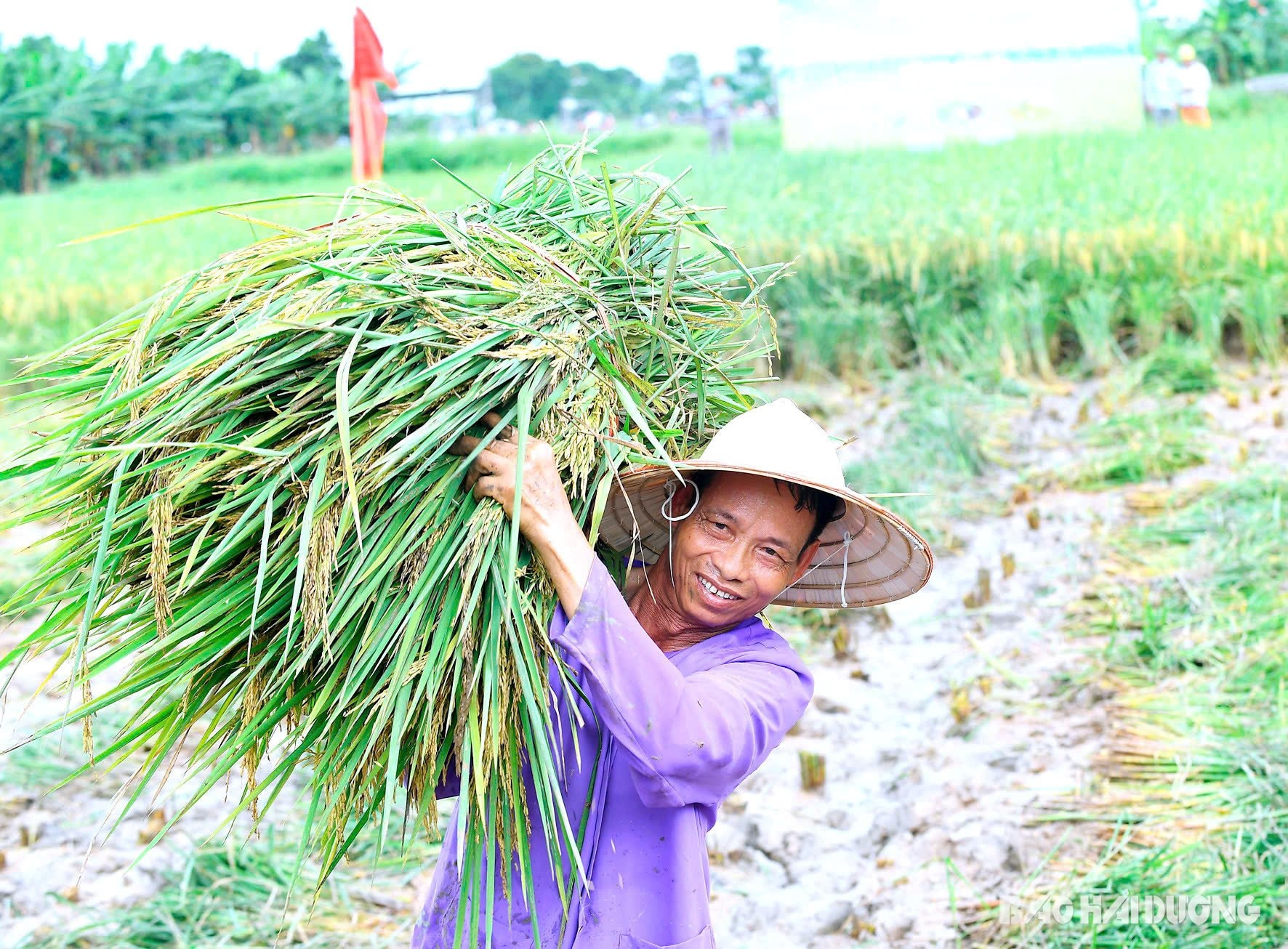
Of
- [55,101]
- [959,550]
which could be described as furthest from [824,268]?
[55,101]

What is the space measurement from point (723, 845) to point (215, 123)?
21863 millimetres

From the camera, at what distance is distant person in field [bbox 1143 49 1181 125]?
525 inches

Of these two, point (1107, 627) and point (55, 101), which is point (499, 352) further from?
point (55, 101)

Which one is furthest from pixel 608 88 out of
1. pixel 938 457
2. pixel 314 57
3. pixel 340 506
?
pixel 340 506

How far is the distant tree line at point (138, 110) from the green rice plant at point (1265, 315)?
1843 centimetres

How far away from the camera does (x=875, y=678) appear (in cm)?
398

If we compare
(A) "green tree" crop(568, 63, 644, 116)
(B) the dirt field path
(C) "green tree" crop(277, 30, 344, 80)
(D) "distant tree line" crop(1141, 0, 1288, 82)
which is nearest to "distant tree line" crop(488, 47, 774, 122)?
(A) "green tree" crop(568, 63, 644, 116)

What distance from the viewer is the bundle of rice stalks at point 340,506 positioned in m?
1.34

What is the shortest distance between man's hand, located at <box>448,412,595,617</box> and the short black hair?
25 cm

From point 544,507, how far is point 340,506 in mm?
240

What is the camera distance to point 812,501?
162cm

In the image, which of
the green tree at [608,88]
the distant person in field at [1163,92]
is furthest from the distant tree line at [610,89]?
the distant person in field at [1163,92]

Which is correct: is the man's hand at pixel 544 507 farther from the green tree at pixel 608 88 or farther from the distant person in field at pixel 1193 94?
the green tree at pixel 608 88

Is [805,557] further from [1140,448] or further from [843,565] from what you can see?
[1140,448]
